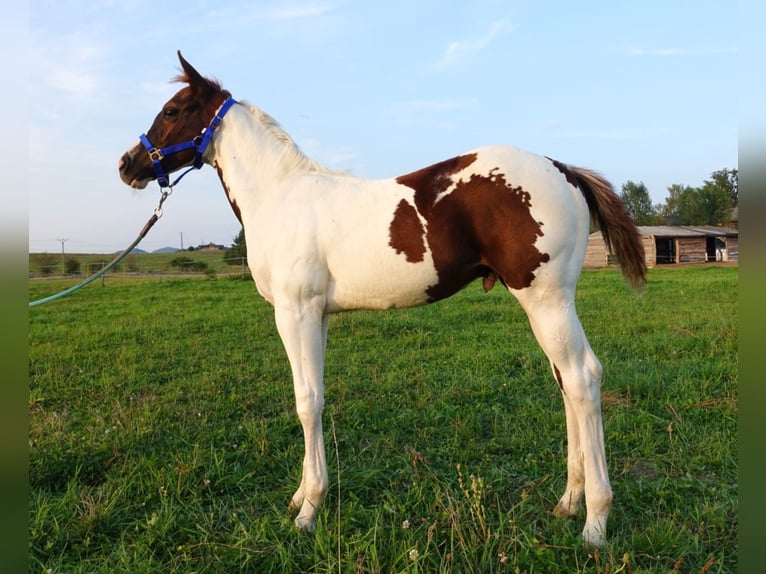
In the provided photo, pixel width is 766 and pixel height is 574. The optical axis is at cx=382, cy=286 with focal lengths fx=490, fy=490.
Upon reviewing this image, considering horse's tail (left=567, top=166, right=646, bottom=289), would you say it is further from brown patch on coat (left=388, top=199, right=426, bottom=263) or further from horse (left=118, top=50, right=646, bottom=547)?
brown patch on coat (left=388, top=199, right=426, bottom=263)

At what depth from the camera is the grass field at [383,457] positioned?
248 centimetres

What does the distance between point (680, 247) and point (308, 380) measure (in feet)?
114

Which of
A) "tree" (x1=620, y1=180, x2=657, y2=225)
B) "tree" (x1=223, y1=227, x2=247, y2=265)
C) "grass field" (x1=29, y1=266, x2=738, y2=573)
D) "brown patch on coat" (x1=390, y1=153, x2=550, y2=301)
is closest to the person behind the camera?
"grass field" (x1=29, y1=266, x2=738, y2=573)

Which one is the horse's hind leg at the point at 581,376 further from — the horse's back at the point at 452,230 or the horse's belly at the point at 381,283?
the horse's belly at the point at 381,283

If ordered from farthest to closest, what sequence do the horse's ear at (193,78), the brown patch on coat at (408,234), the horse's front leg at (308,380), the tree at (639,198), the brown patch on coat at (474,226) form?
the tree at (639,198)
the horse's ear at (193,78)
the horse's front leg at (308,380)
the brown patch on coat at (408,234)
the brown patch on coat at (474,226)

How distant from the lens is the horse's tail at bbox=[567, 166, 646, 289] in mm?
2781

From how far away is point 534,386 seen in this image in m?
5.09

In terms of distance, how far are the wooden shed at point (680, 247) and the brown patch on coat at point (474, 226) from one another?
30056 millimetres

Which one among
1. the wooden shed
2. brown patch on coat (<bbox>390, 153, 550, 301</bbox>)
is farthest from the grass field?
the wooden shed

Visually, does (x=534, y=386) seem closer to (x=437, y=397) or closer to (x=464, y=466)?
(x=437, y=397)

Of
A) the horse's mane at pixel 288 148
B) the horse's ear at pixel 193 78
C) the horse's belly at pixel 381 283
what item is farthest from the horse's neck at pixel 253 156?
the horse's belly at pixel 381 283

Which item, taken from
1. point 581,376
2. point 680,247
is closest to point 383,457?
point 581,376

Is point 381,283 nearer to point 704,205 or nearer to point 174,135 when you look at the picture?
point 174,135

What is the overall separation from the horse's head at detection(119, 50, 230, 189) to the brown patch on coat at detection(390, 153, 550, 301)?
61.9 inches
